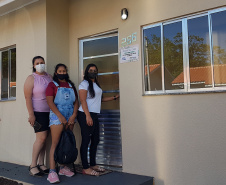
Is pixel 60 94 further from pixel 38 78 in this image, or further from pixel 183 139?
pixel 183 139

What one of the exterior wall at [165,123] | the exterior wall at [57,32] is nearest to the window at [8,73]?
the exterior wall at [57,32]

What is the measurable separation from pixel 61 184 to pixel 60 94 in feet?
4.38

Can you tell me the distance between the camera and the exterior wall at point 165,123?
352 centimetres

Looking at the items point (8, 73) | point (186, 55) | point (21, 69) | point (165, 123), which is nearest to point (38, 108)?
point (21, 69)

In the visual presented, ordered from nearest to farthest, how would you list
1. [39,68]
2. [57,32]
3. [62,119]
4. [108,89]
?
[62,119] → [39,68] → [108,89] → [57,32]

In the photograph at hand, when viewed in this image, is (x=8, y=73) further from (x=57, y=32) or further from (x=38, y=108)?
(x=38, y=108)

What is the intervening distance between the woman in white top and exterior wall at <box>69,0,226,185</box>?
0.47 meters

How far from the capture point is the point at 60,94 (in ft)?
13.5

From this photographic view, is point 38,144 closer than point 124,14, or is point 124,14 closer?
point 38,144

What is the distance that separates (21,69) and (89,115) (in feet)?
7.19

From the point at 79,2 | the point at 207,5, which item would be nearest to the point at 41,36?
the point at 79,2

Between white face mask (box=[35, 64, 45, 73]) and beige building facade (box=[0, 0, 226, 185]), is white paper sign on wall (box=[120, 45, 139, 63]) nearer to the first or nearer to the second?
beige building facade (box=[0, 0, 226, 185])

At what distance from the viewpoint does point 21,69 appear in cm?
545

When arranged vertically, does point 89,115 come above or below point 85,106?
below
